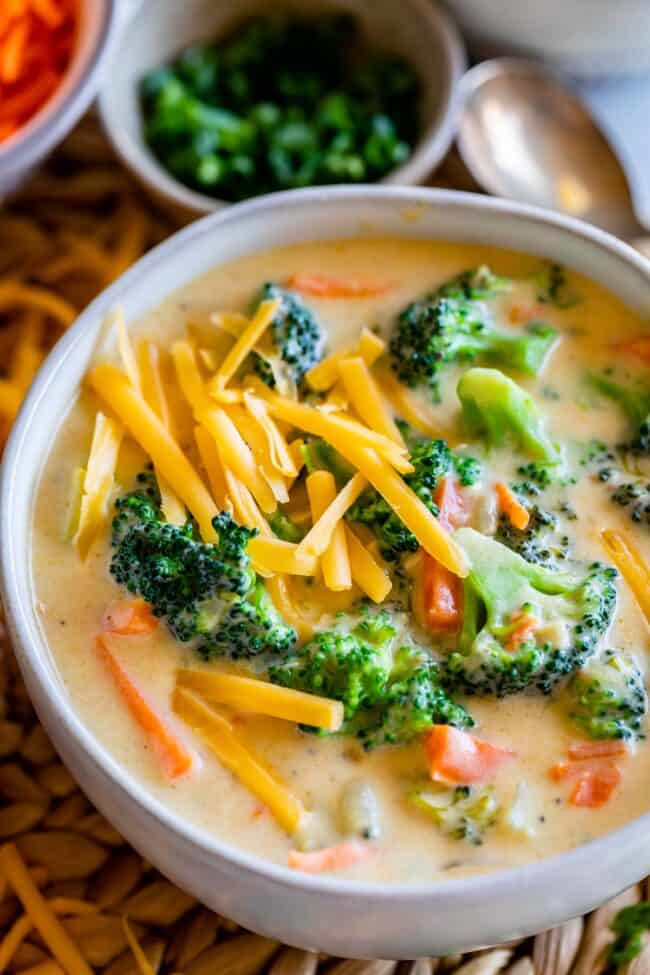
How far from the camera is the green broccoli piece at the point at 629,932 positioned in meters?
2.03

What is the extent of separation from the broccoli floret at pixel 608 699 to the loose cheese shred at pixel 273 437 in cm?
54

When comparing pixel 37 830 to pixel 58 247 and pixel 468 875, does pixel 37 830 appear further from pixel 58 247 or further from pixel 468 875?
pixel 58 247

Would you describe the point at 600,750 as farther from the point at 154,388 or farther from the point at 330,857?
the point at 154,388

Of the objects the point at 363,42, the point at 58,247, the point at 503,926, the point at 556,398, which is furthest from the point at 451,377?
the point at 363,42

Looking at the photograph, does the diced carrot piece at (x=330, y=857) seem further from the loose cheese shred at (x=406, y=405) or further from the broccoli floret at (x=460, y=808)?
the loose cheese shred at (x=406, y=405)

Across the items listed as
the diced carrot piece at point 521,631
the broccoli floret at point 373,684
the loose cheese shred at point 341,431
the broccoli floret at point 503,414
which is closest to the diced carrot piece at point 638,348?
the broccoli floret at point 503,414

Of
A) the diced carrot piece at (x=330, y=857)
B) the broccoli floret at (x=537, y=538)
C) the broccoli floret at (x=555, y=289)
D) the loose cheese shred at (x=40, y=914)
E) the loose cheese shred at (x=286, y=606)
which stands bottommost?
the loose cheese shred at (x=40, y=914)

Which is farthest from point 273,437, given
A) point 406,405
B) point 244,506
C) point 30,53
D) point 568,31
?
point 568,31

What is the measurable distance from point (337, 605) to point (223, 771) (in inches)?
12.2

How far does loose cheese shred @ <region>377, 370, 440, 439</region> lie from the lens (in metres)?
2.27

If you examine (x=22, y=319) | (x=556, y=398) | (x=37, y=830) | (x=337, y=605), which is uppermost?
(x=556, y=398)

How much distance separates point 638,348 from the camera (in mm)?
2377

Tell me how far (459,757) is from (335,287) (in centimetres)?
93

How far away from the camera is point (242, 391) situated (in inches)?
89.2
